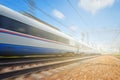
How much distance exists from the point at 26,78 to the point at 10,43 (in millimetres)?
3387

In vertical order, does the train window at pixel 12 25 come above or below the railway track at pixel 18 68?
above

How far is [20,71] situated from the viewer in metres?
6.42

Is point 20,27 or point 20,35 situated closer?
point 20,35

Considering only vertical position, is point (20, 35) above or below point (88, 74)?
above

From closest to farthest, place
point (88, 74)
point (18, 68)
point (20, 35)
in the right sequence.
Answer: point (88, 74)
point (18, 68)
point (20, 35)

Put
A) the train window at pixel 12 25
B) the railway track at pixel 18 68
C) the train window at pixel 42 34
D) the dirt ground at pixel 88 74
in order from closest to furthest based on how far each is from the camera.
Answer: the railway track at pixel 18 68 < the dirt ground at pixel 88 74 < the train window at pixel 12 25 < the train window at pixel 42 34

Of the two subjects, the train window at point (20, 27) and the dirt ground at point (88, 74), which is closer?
the dirt ground at point (88, 74)

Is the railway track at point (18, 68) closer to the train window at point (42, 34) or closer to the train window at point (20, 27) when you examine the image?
the train window at point (20, 27)

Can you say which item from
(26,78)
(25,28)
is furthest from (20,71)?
(25,28)

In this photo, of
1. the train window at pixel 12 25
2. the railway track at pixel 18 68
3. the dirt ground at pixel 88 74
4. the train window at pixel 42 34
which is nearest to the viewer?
the railway track at pixel 18 68

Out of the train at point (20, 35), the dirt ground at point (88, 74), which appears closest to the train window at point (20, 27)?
the train at point (20, 35)

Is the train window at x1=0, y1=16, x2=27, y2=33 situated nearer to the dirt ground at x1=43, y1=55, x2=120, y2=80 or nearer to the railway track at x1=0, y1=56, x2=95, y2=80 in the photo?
the railway track at x1=0, y1=56, x2=95, y2=80

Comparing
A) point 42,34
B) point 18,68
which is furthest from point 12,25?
point 42,34

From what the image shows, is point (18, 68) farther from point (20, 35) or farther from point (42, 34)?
point (42, 34)
